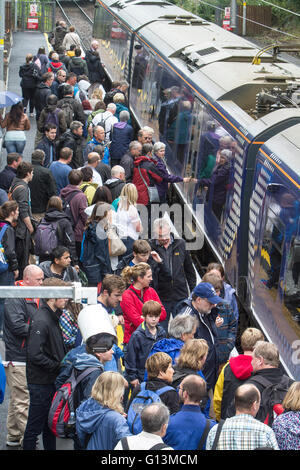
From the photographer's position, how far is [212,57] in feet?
44.4

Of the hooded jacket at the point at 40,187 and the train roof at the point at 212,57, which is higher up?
the train roof at the point at 212,57

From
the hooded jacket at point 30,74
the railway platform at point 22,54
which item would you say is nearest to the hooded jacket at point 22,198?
the railway platform at point 22,54

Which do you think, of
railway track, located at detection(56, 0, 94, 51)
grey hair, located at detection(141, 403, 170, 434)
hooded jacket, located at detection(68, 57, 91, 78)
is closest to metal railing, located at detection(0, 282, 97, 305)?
grey hair, located at detection(141, 403, 170, 434)

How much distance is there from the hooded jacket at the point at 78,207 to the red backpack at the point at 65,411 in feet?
15.1

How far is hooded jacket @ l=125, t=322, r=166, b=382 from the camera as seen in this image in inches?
301

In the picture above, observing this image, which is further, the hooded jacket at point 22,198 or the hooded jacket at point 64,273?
the hooded jacket at point 22,198

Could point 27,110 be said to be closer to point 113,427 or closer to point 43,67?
point 43,67

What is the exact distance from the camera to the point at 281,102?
10617mm

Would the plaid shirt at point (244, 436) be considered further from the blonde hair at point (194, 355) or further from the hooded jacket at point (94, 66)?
the hooded jacket at point (94, 66)

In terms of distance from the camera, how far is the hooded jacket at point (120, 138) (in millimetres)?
14547

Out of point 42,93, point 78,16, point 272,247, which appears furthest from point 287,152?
point 78,16

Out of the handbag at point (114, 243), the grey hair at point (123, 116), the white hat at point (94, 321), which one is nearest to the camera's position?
the white hat at point (94, 321)

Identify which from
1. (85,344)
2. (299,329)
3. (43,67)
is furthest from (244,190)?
(43,67)

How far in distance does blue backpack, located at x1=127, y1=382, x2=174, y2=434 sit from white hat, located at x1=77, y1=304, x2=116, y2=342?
1.66ft
